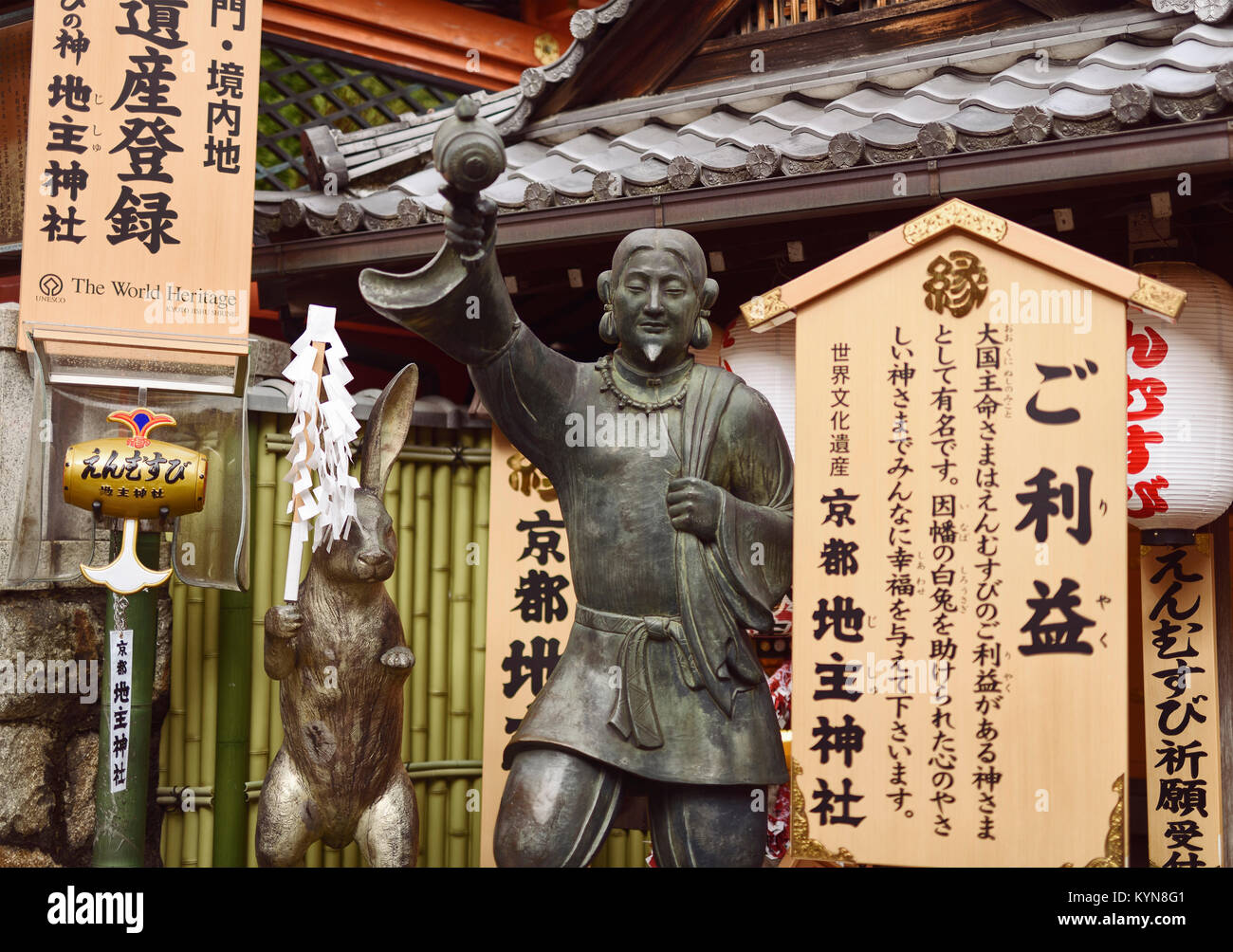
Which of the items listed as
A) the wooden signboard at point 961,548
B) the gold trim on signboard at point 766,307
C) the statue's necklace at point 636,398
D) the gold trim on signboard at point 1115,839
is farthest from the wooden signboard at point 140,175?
the gold trim on signboard at point 1115,839

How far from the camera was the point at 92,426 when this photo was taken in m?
6.53

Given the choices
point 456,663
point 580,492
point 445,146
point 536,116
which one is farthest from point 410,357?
point 445,146

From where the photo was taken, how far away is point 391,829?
6020mm

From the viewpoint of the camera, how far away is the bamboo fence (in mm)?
6996

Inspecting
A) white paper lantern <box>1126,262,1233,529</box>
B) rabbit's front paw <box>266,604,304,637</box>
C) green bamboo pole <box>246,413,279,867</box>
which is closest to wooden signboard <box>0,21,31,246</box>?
green bamboo pole <box>246,413,279,867</box>

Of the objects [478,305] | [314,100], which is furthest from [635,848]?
[314,100]

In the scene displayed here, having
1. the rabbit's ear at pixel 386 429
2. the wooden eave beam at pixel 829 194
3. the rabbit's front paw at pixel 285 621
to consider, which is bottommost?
the rabbit's front paw at pixel 285 621

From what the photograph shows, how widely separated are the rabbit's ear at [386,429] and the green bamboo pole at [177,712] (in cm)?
148

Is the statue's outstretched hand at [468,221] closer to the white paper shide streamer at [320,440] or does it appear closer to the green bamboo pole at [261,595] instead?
the white paper shide streamer at [320,440]

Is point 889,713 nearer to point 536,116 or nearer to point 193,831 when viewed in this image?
point 193,831

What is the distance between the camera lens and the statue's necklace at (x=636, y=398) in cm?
509

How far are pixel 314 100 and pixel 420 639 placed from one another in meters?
4.35

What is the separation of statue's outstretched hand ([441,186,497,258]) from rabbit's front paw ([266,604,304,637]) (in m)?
2.04

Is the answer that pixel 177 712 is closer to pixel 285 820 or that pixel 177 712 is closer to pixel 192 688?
pixel 192 688
